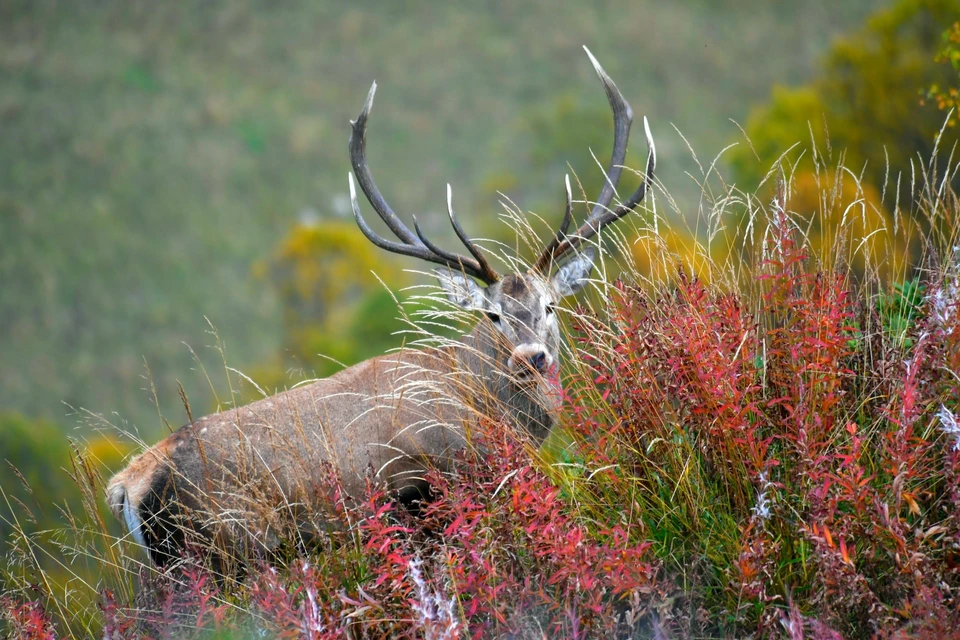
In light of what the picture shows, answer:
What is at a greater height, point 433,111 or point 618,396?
point 618,396

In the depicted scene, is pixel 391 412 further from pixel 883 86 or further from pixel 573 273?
pixel 883 86

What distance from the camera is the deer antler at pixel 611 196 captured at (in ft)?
19.0

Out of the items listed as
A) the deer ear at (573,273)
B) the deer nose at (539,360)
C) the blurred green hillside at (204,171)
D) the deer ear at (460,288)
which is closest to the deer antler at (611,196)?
the deer ear at (573,273)

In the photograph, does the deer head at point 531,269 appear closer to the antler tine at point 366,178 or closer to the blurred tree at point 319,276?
the antler tine at point 366,178

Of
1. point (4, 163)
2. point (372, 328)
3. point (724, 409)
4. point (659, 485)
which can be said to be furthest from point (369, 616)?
point (4, 163)

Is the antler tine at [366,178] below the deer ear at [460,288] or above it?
above

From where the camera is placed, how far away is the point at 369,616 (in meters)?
3.58

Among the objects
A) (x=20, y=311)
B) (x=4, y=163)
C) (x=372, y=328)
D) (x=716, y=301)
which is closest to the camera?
(x=716, y=301)

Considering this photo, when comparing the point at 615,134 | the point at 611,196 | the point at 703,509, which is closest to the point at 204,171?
the point at 615,134

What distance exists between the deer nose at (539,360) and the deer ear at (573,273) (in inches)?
42.6

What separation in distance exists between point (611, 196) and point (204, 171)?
154913 mm

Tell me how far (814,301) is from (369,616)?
7.59ft

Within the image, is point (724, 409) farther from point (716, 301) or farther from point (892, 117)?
point (892, 117)

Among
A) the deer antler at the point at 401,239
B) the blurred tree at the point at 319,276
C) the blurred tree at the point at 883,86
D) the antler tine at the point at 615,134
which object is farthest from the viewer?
the blurred tree at the point at 319,276
